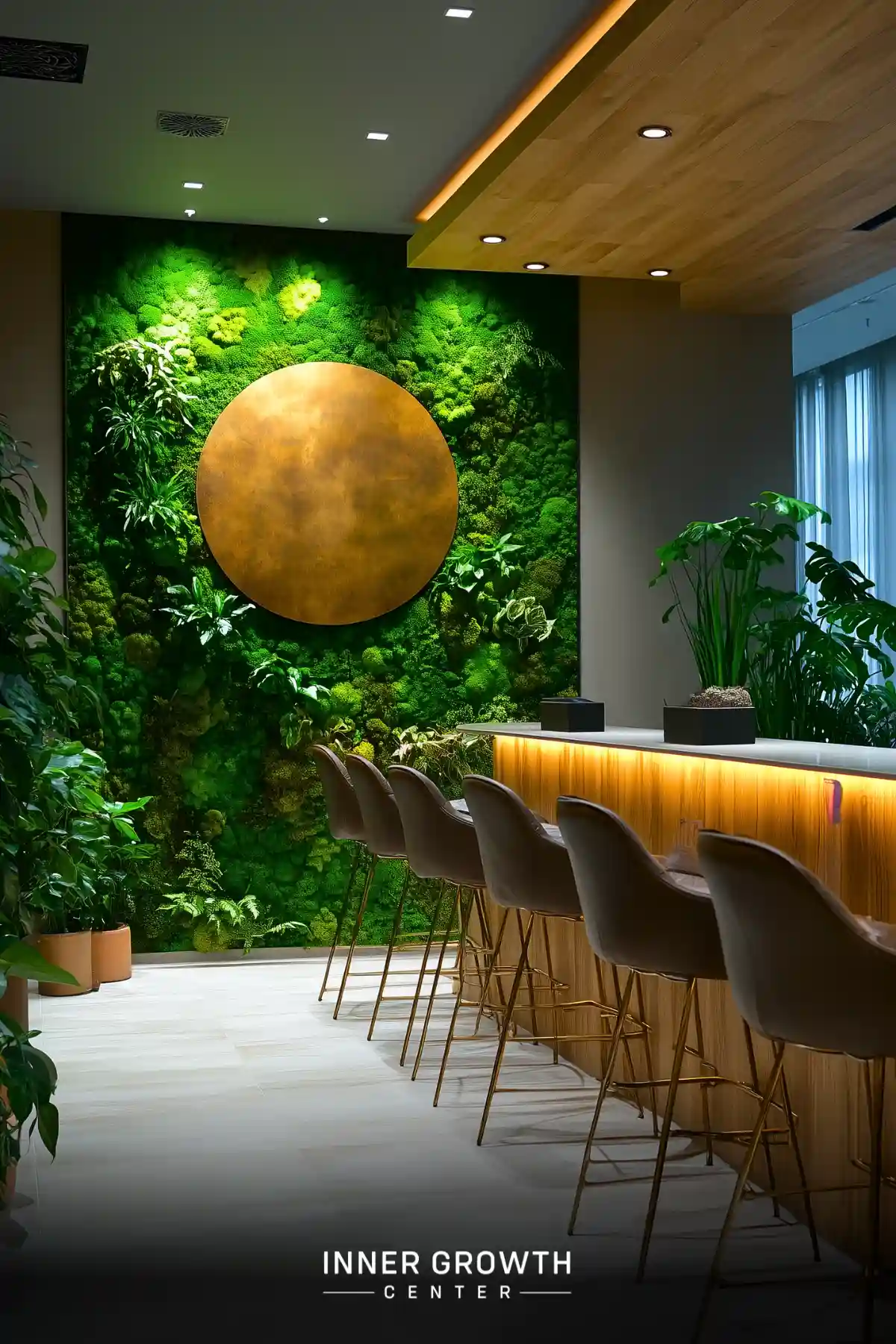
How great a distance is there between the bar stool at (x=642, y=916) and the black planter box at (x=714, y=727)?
29.2 inches

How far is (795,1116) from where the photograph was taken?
3.51 meters

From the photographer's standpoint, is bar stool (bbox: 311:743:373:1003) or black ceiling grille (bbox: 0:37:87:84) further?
bar stool (bbox: 311:743:373:1003)

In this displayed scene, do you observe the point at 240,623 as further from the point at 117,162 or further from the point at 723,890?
the point at 723,890

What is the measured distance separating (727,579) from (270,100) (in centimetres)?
333

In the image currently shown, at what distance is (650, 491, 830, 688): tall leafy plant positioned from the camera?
6.67m

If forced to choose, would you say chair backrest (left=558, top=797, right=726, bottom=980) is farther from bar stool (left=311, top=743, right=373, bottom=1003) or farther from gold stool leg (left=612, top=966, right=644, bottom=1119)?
bar stool (left=311, top=743, right=373, bottom=1003)

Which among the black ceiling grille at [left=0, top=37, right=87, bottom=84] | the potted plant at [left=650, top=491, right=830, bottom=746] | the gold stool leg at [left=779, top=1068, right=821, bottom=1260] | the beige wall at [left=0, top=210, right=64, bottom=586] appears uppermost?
the black ceiling grille at [left=0, top=37, right=87, bottom=84]

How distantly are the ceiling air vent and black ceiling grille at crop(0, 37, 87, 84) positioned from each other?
Result: 42 cm

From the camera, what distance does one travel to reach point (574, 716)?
496 centimetres

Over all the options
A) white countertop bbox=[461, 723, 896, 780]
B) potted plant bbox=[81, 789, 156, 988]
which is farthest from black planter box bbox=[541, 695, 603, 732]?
potted plant bbox=[81, 789, 156, 988]

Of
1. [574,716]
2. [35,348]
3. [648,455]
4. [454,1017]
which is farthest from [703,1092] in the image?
[35,348]

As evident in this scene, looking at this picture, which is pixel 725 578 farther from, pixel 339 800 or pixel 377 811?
pixel 377 811

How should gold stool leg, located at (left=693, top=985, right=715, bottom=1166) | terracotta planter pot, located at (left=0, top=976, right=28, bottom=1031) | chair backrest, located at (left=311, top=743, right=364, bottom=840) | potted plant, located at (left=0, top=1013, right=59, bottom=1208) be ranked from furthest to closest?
chair backrest, located at (left=311, top=743, right=364, bottom=840) < gold stool leg, located at (left=693, top=985, right=715, bottom=1166) < terracotta planter pot, located at (left=0, top=976, right=28, bottom=1031) < potted plant, located at (left=0, top=1013, right=59, bottom=1208)

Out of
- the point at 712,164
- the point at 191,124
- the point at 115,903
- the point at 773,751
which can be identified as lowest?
the point at 115,903
